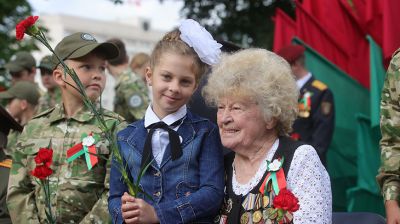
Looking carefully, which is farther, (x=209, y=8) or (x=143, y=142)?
(x=209, y=8)

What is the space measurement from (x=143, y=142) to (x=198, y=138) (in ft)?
0.91

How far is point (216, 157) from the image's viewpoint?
3.85 metres

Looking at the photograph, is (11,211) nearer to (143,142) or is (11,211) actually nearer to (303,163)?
(143,142)

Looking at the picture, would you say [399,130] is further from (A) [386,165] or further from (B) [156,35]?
(B) [156,35]

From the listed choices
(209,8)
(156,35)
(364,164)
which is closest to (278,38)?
(364,164)

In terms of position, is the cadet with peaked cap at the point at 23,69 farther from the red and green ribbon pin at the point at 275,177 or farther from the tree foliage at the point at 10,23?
the tree foliage at the point at 10,23

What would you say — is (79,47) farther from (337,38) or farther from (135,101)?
(337,38)

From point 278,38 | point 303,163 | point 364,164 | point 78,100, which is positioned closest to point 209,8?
point 278,38

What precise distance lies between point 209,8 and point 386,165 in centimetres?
1419

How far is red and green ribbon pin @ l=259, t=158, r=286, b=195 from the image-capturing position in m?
3.58

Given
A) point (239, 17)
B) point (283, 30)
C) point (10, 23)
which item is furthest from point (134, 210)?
point (10, 23)

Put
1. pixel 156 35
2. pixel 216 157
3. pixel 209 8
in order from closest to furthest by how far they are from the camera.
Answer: pixel 216 157 < pixel 209 8 < pixel 156 35

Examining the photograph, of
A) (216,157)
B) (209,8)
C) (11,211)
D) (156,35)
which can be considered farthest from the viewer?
(156,35)

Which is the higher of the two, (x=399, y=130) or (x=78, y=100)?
(x=399, y=130)
